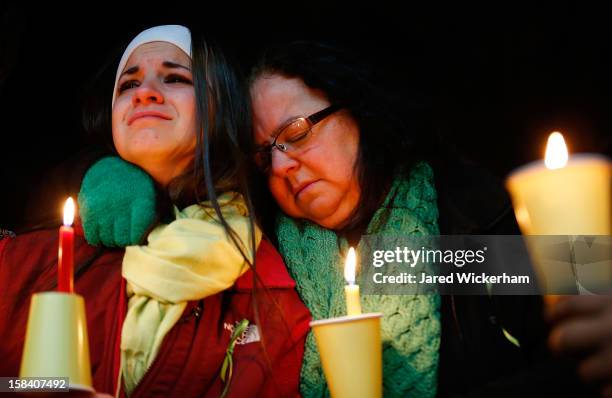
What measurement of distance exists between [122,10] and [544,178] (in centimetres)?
186

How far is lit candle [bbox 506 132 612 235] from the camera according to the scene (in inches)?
21.3

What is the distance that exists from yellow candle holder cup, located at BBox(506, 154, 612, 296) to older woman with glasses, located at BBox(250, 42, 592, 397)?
796 mm

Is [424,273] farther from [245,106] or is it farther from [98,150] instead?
[98,150]

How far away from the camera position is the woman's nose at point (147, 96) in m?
1.52

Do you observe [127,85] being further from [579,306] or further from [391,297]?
[579,306]

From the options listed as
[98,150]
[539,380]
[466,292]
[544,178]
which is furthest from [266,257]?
[544,178]

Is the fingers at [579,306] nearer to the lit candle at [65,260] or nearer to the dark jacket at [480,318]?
the lit candle at [65,260]

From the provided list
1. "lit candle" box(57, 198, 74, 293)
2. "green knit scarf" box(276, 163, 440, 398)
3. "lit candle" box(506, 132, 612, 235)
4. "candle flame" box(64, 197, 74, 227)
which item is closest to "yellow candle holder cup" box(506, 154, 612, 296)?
"lit candle" box(506, 132, 612, 235)

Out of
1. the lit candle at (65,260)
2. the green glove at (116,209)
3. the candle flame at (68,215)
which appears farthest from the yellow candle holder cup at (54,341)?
the green glove at (116,209)

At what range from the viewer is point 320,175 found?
1.60 meters

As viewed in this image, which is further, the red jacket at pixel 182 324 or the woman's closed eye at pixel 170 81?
the woman's closed eye at pixel 170 81

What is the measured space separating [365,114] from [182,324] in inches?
32.2

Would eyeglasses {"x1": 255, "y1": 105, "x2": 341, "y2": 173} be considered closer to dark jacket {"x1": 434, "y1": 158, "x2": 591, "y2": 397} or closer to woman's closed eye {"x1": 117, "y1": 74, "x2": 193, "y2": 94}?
woman's closed eye {"x1": 117, "y1": 74, "x2": 193, "y2": 94}

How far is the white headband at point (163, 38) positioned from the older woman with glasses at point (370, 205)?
0.79 ft
